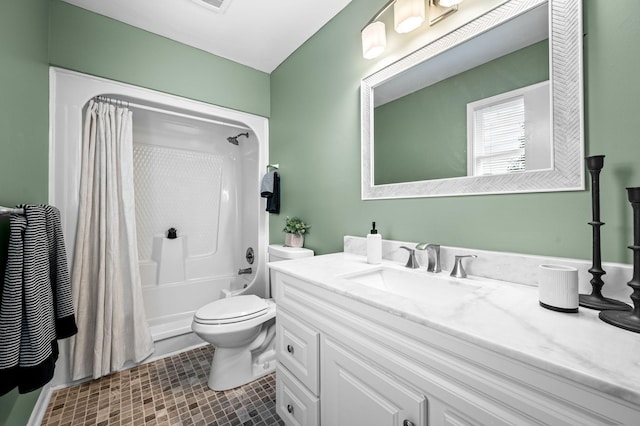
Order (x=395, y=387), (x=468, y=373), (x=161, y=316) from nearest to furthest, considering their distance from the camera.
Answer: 1. (x=468, y=373)
2. (x=395, y=387)
3. (x=161, y=316)

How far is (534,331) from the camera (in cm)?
58

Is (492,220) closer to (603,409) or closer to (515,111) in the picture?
(515,111)

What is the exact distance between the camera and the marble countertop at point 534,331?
1.41 ft

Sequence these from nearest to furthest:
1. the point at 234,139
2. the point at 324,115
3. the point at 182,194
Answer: the point at 324,115, the point at 182,194, the point at 234,139

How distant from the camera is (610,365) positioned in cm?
44

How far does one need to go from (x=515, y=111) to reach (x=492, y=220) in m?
0.42

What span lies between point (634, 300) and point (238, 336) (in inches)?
65.6

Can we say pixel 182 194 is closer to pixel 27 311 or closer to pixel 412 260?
pixel 27 311

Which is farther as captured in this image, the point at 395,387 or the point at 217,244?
the point at 217,244

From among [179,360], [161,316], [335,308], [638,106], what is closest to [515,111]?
[638,106]

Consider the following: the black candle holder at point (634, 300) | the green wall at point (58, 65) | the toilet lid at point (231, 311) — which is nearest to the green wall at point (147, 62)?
the green wall at point (58, 65)

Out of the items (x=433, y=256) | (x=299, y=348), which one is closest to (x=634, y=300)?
(x=433, y=256)

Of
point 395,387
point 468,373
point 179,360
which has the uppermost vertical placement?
point 468,373

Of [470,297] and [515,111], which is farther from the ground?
[515,111]
